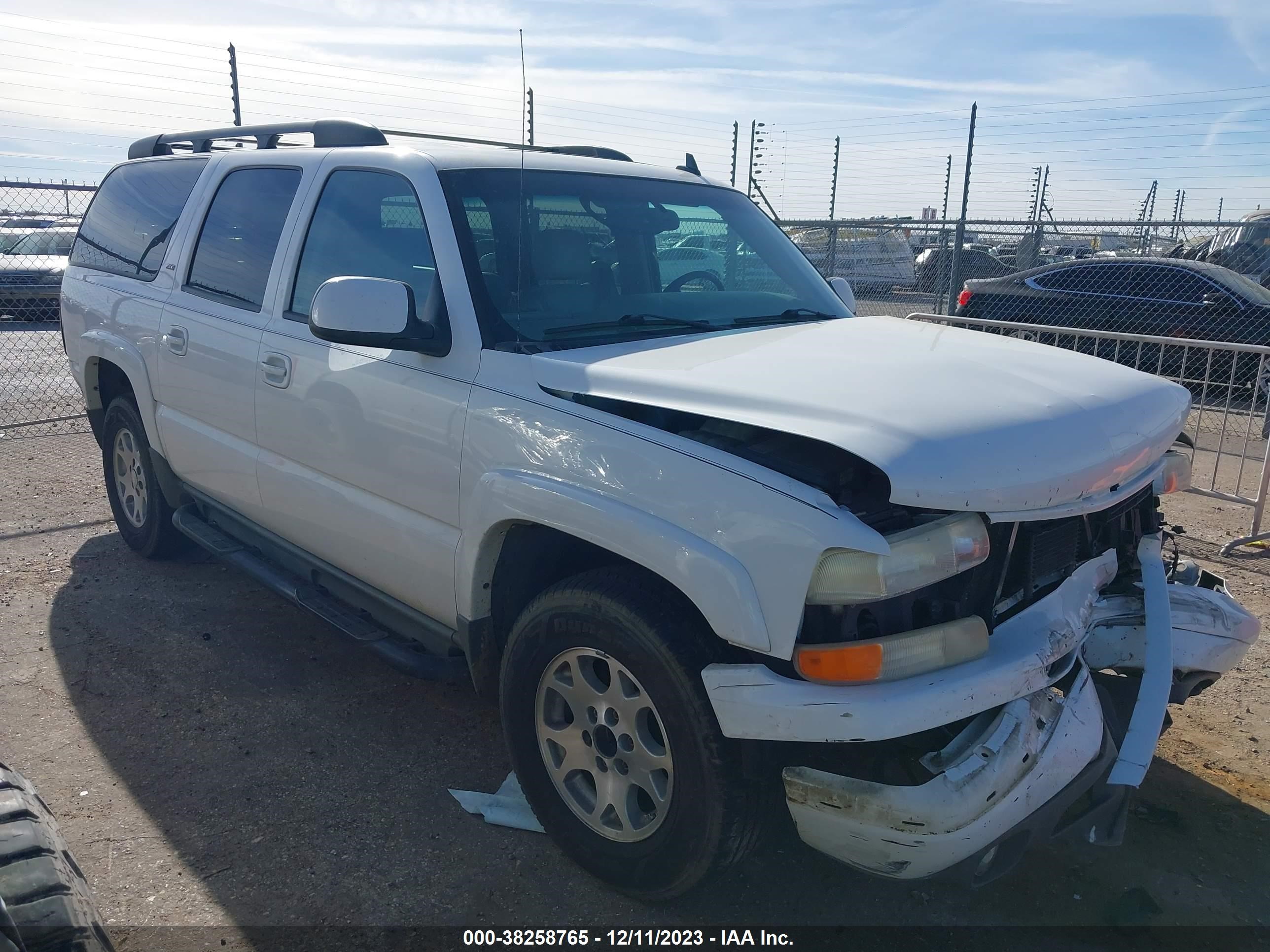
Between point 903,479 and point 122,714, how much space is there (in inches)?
129

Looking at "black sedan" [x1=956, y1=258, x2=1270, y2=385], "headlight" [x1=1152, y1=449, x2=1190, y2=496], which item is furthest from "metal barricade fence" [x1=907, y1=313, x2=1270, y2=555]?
"headlight" [x1=1152, y1=449, x2=1190, y2=496]

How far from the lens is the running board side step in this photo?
131 inches

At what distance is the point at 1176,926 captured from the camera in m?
2.79

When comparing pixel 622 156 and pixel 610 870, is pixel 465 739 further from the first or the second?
pixel 622 156

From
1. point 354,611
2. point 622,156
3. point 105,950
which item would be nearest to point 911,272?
point 622,156

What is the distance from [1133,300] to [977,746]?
10910 mm

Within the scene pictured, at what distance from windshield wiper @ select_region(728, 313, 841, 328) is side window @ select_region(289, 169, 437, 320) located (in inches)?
43.5

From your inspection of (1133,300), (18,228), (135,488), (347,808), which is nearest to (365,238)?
(347,808)

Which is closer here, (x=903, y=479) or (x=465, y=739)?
(x=903, y=479)

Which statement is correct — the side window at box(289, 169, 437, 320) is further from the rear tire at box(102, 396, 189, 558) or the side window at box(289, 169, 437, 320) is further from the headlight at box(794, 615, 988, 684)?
the rear tire at box(102, 396, 189, 558)

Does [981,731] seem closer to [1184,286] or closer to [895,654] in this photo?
[895,654]

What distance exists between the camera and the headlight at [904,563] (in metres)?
2.19

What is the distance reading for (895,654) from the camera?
2252 mm

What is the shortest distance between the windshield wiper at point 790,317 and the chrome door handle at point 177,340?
2.48 meters
